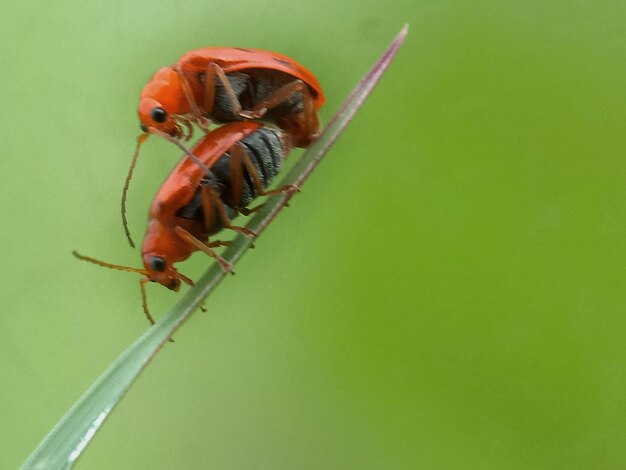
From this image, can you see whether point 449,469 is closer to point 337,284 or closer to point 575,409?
point 575,409

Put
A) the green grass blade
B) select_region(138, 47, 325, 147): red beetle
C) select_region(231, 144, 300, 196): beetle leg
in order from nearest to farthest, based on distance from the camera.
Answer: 1. the green grass blade
2. select_region(231, 144, 300, 196): beetle leg
3. select_region(138, 47, 325, 147): red beetle

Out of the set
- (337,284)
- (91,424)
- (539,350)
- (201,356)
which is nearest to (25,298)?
(201,356)

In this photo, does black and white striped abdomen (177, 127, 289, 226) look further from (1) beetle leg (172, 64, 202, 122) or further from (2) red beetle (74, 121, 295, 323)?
(1) beetle leg (172, 64, 202, 122)

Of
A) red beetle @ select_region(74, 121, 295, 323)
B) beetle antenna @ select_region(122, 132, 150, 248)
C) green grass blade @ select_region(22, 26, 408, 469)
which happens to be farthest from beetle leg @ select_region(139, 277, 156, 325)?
green grass blade @ select_region(22, 26, 408, 469)

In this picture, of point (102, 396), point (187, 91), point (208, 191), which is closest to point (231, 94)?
point (187, 91)

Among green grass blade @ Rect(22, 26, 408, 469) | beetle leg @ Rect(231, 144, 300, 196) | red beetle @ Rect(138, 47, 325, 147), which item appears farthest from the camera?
red beetle @ Rect(138, 47, 325, 147)

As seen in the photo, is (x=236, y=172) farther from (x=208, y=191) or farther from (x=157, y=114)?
(x=157, y=114)

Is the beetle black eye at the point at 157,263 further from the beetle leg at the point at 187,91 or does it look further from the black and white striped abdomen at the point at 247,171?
the beetle leg at the point at 187,91

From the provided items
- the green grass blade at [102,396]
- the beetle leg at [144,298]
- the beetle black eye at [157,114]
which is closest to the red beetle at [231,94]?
the beetle black eye at [157,114]
